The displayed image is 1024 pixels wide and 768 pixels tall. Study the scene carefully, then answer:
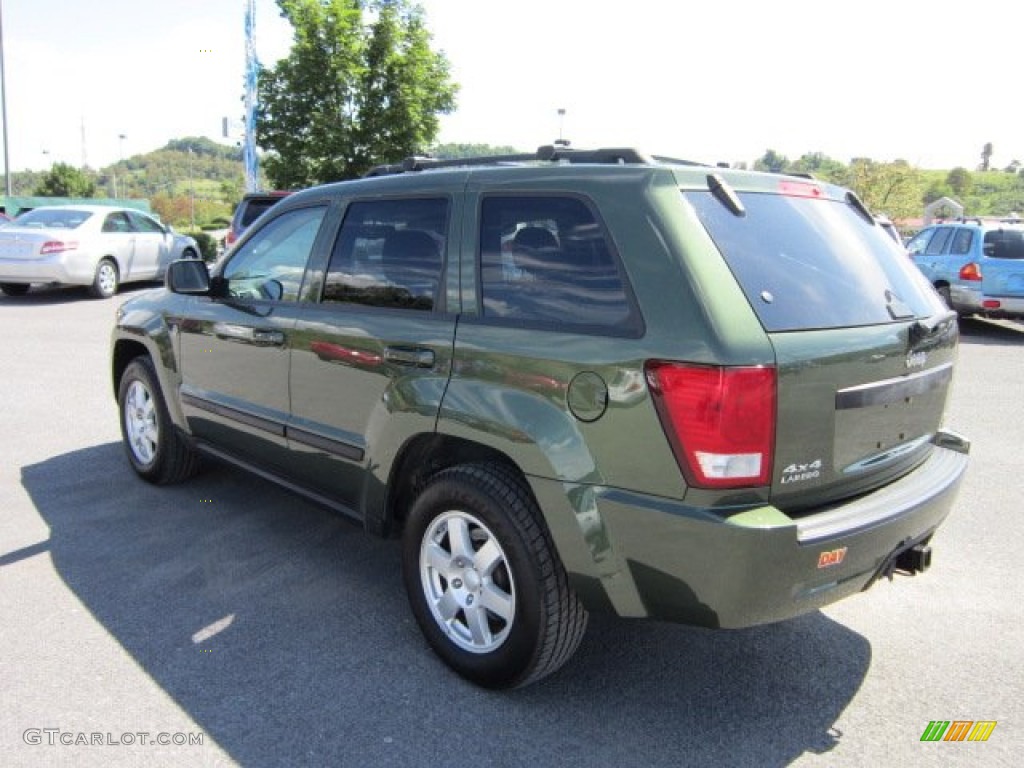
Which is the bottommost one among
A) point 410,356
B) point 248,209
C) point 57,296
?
point 57,296

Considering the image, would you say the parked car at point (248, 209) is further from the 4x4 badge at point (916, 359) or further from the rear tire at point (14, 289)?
the 4x4 badge at point (916, 359)

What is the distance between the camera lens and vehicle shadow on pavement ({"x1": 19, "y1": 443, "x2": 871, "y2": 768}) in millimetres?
2627

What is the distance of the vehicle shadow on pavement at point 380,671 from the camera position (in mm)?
2627

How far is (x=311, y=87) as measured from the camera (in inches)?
840

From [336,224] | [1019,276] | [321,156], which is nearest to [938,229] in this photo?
[1019,276]

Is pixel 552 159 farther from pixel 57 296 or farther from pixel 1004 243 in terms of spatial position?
pixel 57 296

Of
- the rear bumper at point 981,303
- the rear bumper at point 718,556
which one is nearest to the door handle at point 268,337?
the rear bumper at point 718,556

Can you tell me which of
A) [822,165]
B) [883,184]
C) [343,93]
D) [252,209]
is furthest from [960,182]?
[252,209]

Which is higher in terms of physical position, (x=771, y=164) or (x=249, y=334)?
(x=771, y=164)

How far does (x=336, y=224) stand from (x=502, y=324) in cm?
124

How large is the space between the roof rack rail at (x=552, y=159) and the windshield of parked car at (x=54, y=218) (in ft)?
40.2

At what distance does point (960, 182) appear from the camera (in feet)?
345

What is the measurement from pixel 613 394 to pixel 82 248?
13666mm

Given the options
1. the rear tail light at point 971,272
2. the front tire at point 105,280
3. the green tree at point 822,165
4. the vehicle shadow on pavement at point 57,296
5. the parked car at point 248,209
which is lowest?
the vehicle shadow on pavement at point 57,296
